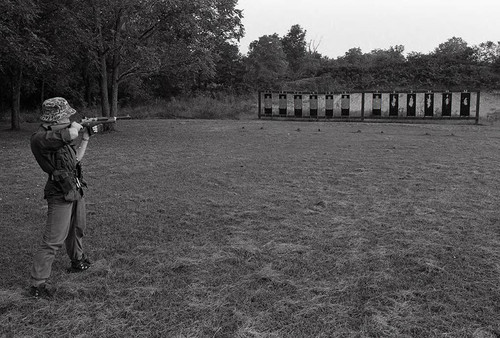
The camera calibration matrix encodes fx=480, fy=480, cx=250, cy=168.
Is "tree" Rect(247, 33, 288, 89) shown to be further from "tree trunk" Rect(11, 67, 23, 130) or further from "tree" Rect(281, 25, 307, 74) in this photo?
"tree trunk" Rect(11, 67, 23, 130)

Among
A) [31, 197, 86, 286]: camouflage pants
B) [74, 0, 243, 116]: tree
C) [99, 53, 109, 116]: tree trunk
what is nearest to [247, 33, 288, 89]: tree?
[74, 0, 243, 116]: tree

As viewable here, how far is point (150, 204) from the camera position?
6551 mm

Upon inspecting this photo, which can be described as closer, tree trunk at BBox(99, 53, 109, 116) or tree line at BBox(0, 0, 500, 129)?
tree line at BBox(0, 0, 500, 129)

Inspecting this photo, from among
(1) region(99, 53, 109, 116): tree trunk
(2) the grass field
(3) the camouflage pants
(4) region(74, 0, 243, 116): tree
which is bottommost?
→ (2) the grass field

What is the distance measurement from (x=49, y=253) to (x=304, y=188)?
4.57 m

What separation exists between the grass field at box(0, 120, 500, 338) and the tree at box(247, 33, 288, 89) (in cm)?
→ 2555

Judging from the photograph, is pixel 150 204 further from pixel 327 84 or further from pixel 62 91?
pixel 327 84

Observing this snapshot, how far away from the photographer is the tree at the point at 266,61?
3444 centimetres

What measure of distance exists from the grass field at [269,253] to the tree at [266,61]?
25.6 meters

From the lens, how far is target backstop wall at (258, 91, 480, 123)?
2245cm

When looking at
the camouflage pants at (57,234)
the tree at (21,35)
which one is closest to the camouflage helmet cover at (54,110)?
the camouflage pants at (57,234)

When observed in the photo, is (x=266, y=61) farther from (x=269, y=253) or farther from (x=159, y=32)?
(x=269, y=253)

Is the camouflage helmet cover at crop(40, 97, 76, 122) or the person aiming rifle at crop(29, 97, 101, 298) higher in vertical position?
the camouflage helmet cover at crop(40, 97, 76, 122)

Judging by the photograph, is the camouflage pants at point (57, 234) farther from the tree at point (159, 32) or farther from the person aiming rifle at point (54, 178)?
the tree at point (159, 32)
